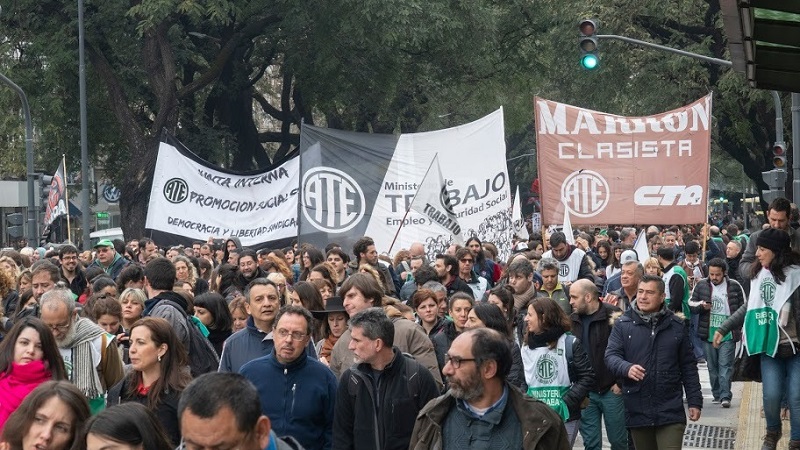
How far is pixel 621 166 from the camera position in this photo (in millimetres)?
18156

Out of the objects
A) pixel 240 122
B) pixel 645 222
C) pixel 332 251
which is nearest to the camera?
pixel 332 251

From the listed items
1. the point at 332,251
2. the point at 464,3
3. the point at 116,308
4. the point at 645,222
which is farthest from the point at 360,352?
the point at 464,3

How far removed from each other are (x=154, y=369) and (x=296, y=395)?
2.22 ft

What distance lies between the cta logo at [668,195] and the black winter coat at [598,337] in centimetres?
803

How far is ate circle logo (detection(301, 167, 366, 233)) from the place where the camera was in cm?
1994

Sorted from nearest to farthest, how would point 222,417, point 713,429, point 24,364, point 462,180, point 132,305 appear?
point 222,417 → point 24,364 → point 132,305 → point 713,429 → point 462,180

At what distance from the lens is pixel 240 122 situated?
3928 centimetres

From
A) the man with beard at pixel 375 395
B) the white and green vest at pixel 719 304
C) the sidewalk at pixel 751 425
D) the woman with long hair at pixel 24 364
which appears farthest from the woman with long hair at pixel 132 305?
the white and green vest at pixel 719 304

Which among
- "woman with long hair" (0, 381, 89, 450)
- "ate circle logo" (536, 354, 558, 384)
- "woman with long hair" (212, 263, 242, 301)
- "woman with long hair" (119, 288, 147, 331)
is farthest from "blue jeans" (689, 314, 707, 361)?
"woman with long hair" (0, 381, 89, 450)

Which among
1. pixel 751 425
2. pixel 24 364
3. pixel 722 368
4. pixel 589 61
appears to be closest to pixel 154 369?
pixel 24 364

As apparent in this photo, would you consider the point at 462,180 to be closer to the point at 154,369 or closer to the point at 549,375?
the point at 549,375

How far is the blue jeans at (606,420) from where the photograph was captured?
32.9ft

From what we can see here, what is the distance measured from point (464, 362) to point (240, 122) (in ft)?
111

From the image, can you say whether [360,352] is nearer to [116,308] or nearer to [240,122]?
[116,308]
